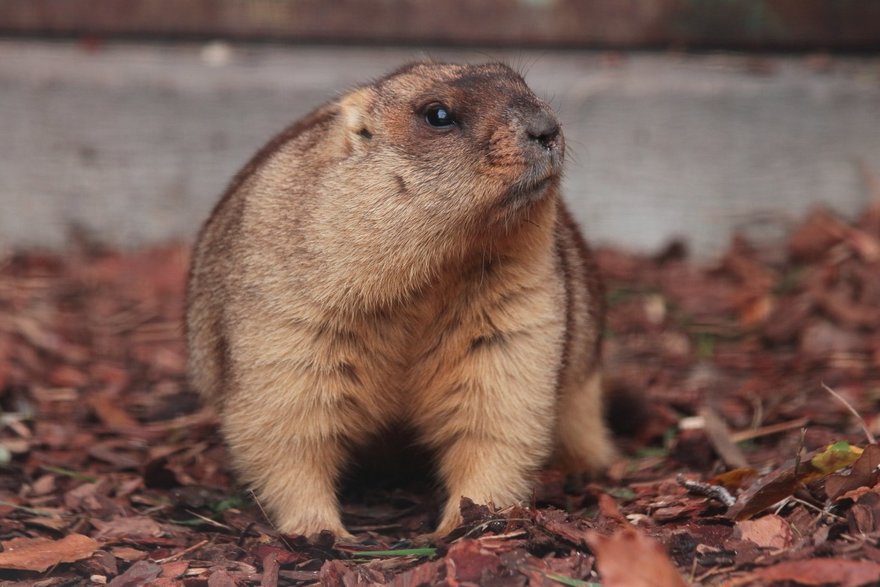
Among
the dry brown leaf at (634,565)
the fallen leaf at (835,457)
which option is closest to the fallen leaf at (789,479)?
the fallen leaf at (835,457)

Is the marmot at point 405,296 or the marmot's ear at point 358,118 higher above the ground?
the marmot's ear at point 358,118

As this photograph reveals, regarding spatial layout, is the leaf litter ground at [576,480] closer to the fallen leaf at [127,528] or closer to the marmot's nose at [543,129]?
the fallen leaf at [127,528]

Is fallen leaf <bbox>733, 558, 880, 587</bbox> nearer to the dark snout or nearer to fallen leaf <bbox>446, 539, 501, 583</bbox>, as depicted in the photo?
fallen leaf <bbox>446, 539, 501, 583</bbox>

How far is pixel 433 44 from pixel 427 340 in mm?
4156

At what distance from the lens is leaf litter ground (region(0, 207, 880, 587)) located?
4.17 m

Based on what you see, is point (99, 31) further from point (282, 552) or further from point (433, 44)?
point (282, 552)

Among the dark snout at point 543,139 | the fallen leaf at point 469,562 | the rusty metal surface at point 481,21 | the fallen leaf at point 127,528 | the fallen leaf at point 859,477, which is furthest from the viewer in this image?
the rusty metal surface at point 481,21

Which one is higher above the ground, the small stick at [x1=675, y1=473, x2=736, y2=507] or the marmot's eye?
the marmot's eye

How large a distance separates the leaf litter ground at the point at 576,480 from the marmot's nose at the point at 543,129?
57.5 inches

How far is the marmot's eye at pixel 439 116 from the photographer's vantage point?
4758 millimetres

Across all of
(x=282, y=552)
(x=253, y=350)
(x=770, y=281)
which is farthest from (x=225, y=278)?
(x=770, y=281)

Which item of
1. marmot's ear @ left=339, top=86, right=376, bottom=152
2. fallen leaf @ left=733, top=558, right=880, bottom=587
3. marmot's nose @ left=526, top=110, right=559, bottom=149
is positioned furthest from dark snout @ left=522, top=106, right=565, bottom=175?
fallen leaf @ left=733, top=558, right=880, bottom=587

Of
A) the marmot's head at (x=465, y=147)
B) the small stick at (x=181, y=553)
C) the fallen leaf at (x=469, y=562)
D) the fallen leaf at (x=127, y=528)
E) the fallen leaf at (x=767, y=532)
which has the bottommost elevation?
the fallen leaf at (x=127, y=528)

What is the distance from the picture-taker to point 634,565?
354 centimetres
